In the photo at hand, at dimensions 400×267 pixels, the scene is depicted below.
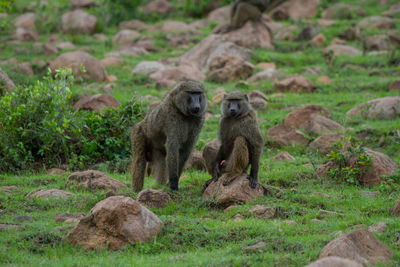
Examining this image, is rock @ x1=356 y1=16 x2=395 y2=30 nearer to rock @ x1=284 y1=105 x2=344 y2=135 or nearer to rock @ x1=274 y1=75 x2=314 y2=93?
rock @ x1=274 y1=75 x2=314 y2=93

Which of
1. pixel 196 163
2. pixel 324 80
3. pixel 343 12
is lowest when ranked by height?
pixel 196 163

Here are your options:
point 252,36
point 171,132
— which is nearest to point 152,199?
point 171,132

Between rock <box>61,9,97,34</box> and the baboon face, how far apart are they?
1394 centimetres

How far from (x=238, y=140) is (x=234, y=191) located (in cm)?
60

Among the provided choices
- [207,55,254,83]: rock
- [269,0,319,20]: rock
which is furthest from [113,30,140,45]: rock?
[269,0,319,20]: rock

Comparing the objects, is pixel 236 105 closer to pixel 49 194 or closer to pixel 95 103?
pixel 49 194

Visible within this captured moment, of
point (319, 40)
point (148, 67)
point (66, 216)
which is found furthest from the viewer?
point (319, 40)

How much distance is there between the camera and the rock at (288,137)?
9.88 meters

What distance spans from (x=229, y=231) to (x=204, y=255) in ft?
2.16

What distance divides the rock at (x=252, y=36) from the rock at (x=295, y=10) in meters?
4.22

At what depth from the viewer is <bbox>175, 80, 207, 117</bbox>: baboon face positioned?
22.1ft

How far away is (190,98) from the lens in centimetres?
678

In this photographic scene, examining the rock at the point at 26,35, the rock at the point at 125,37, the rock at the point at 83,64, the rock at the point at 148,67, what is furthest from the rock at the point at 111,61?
the rock at the point at 26,35

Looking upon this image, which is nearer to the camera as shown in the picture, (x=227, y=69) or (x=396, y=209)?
(x=396, y=209)
